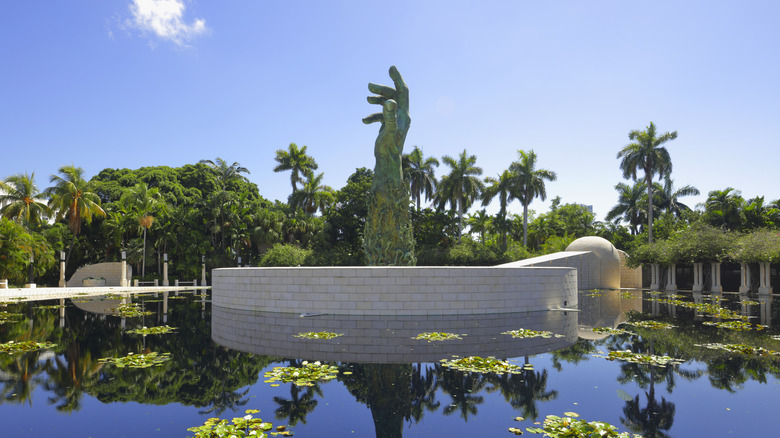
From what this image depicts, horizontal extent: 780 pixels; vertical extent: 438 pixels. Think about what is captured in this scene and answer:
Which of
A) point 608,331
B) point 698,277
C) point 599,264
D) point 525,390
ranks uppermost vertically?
point 599,264

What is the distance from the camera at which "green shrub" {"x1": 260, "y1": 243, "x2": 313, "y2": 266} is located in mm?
33125

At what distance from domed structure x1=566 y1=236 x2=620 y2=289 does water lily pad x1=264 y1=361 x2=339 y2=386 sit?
2638 centimetres

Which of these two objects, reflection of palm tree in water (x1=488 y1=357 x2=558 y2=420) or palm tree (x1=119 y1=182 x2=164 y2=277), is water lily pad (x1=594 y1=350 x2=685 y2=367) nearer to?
reflection of palm tree in water (x1=488 y1=357 x2=558 y2=420)

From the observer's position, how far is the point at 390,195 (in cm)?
1959

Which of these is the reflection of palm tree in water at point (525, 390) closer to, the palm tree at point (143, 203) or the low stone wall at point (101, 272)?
the palm tree at point (143, 203)

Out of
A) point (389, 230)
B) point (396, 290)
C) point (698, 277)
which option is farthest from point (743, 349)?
point (698, 277)

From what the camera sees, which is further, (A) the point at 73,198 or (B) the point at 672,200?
(B) the point at 672,200

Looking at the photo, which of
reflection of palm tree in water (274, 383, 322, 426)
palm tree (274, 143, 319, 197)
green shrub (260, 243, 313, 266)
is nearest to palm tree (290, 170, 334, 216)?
palm tree (274, 143, 319, 197)

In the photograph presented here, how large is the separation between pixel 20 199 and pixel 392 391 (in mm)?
38837

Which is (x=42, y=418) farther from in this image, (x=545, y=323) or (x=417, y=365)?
(x=545, y=323)

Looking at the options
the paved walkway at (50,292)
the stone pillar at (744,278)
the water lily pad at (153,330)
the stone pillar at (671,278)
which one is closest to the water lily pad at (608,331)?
the water lily pad at (153,330)

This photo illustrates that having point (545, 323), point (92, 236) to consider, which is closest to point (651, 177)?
point (545, 323)

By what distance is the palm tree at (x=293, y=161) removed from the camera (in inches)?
1731

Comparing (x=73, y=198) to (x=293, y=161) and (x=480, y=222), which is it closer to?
(x=293, y=161)
